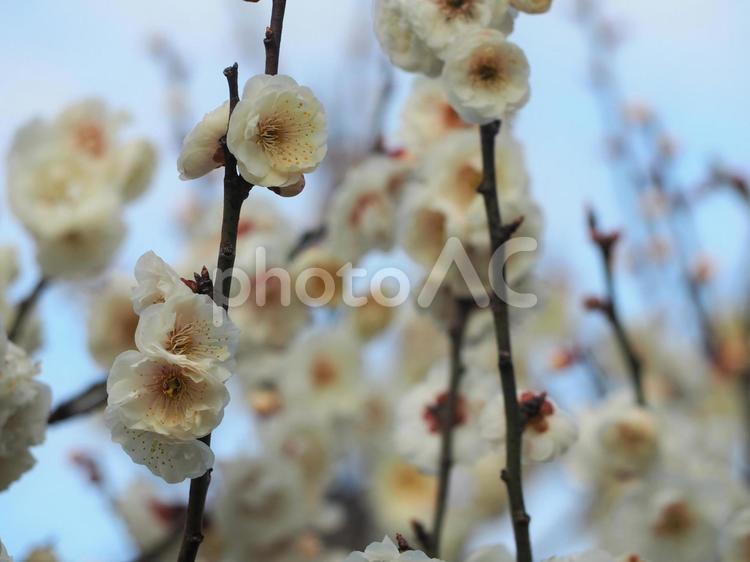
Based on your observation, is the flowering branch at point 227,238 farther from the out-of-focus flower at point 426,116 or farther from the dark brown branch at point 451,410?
the out-of-focus flower at point 426,116

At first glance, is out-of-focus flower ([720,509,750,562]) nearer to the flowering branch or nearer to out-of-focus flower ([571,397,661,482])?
out-of-focus flower ([571,397,661,482])

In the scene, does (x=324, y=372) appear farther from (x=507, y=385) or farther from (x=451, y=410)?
(x=507, y=385)

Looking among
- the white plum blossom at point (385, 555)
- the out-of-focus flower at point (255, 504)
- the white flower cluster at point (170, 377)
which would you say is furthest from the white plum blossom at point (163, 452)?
the out-of-focus flower at point (255, 504)

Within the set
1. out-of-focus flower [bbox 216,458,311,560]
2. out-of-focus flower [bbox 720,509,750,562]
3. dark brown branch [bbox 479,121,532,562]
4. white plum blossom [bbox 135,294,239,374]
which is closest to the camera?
white plum blossom [bbox 135,294,239,374]

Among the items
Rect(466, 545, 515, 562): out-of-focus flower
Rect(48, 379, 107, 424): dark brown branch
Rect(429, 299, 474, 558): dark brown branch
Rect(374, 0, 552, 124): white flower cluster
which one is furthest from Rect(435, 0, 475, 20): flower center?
Rect(48, 379, 107, 424): dark brown branch

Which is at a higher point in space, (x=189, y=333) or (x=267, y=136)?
(x=267, y=136)

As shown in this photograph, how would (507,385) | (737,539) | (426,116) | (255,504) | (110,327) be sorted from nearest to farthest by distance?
(507,385) < (737,539) < (426,116) < (110,327) < (255,504)

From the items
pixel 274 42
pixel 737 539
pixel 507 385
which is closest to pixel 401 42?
pixel 274 42
